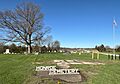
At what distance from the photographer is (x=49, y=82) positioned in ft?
31.1

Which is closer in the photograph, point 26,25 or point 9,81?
point 9,81

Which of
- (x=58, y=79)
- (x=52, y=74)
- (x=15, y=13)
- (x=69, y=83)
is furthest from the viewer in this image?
(x=15, y=13)

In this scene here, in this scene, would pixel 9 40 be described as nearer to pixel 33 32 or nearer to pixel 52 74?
pixel 33 32

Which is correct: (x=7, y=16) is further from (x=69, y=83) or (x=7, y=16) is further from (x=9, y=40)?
(x=69, y=83)

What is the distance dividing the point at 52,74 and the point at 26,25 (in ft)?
127

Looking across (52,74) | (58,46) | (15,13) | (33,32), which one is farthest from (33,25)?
(58,46)

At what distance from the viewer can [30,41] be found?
163ft

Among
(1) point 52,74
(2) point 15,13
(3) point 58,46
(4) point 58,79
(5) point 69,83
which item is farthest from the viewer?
(3) point 58,46

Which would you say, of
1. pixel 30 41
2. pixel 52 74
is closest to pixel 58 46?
pixel 30 41

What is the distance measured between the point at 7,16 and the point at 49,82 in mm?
41211

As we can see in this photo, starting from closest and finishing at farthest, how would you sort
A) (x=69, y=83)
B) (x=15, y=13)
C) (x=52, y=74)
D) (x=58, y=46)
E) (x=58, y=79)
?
(x=69, y=83), (x=58, y=79), (x=52, y=74), (x=15, y=13), (x=58, y=46)

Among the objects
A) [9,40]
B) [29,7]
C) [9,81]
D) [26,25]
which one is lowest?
[9,81]

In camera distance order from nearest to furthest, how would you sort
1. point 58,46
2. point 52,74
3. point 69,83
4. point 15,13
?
point 69,83, point 52,74, point 15,13, point 58,46

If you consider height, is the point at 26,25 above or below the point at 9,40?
above
